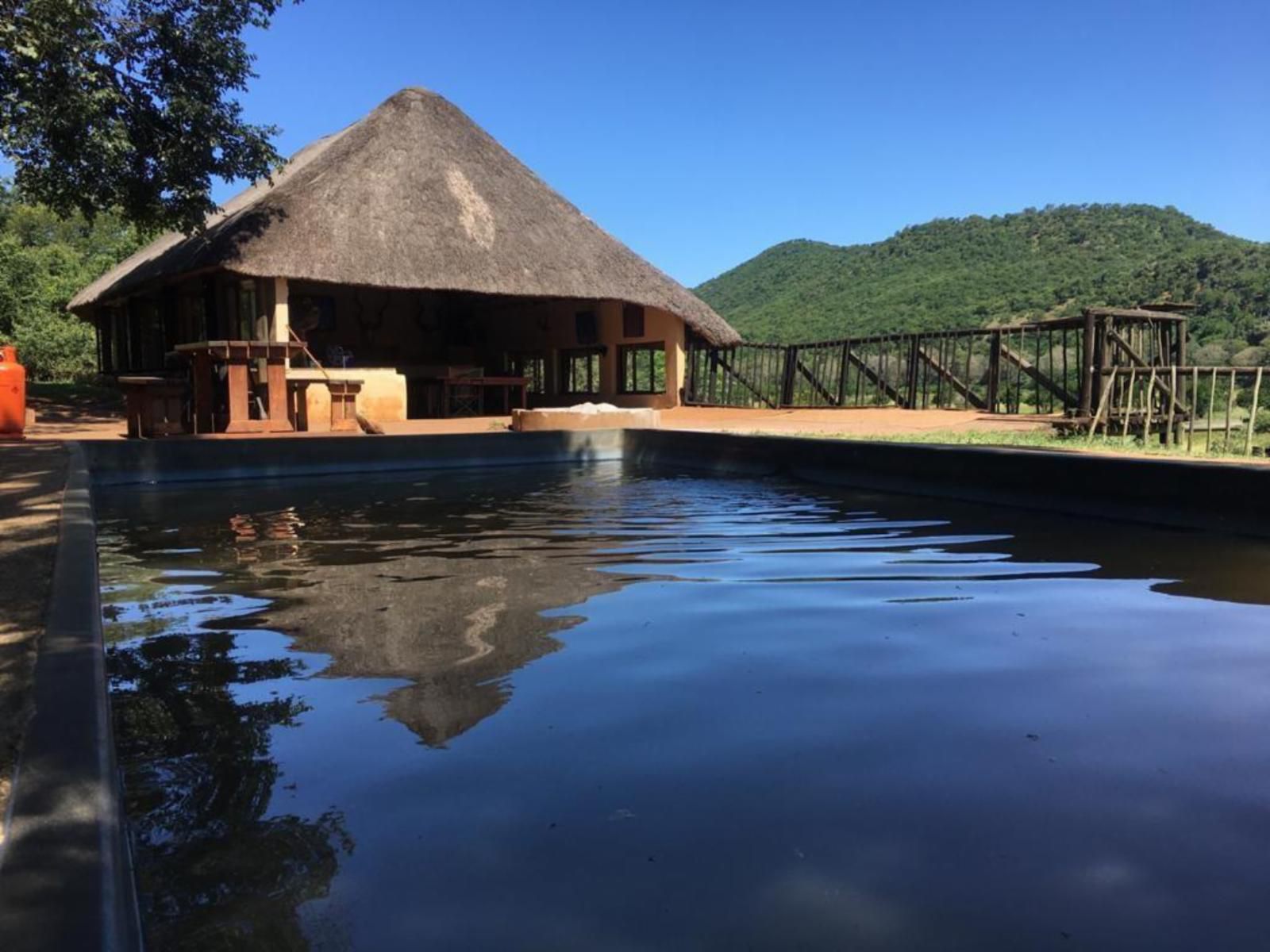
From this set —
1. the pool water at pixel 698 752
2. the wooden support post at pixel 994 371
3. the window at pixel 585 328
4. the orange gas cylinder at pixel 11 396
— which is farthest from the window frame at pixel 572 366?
the pool water at pixel 698 752

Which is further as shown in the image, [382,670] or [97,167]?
[97,167]

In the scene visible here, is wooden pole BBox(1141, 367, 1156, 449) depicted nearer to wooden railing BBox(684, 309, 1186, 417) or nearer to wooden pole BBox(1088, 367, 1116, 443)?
wooden pole BBox(1088, 367, 1116, 443)

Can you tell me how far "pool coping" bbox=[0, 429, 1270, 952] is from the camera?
1.42 m

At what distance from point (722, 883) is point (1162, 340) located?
1451 cm

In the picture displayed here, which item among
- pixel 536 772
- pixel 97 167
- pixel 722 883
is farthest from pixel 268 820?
pixel 97 167

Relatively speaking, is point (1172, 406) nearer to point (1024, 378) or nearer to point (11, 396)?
point (1024, 378)

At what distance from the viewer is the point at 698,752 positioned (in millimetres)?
2479

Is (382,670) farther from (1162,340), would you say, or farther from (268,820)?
(1162,340)

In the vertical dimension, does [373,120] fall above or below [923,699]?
above

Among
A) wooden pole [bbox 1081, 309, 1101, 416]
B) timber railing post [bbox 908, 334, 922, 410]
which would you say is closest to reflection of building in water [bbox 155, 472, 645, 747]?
wooden pole [bbox 1081, 309, 1101, 416]

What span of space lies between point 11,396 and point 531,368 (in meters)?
14.6

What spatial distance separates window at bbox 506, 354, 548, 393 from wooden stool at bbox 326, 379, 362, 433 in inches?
390

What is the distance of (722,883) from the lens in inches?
72.4

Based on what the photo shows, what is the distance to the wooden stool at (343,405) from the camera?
14.2 metres
